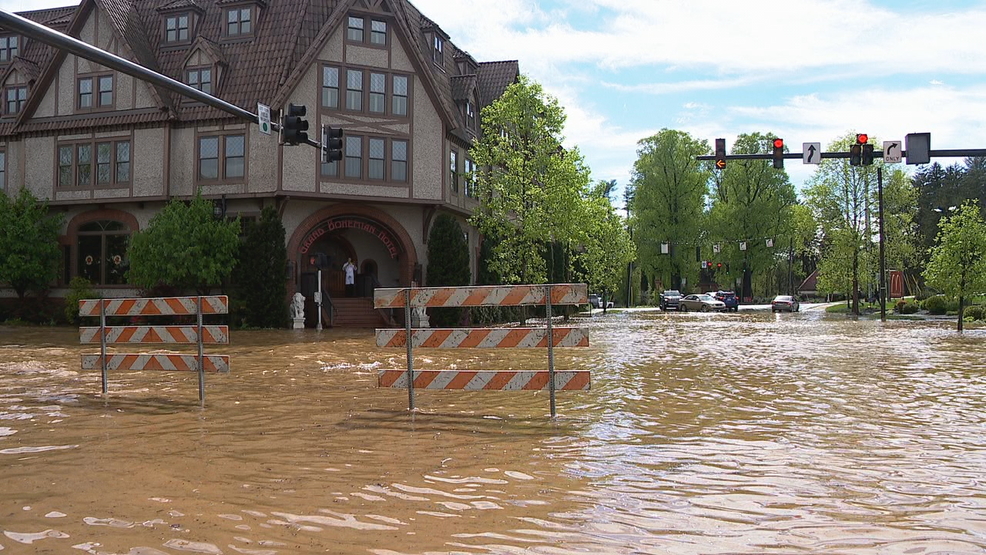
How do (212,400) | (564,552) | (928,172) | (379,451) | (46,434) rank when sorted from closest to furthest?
(564,552), (379,451), (46,434), (212,400), (928,172)

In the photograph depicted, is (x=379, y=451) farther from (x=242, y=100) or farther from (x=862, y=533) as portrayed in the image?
(x=242, y=100)

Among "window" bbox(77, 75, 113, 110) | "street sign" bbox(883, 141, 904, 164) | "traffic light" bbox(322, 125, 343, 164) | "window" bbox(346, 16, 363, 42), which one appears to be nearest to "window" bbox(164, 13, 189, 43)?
"window" bbox(77, 75, 113, 110)

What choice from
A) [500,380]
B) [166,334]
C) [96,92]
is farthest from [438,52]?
[500,380]

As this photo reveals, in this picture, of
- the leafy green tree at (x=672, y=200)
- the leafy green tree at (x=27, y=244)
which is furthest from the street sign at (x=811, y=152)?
the leafy green tree at (x=672, y=200)

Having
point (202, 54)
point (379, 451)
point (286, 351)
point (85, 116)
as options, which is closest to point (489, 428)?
point (379, 451)

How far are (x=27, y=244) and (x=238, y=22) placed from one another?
1193 cm

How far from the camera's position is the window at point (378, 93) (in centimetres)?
3047

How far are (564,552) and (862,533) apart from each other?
1.84 m

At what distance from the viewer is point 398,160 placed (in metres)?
30.7

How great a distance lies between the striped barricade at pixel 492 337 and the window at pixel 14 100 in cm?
3211

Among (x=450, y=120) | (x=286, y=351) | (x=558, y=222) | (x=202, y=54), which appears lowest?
(x=286, y=351)

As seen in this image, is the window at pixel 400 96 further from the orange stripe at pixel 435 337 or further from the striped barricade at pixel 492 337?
the orange stripe at pixel 435 337

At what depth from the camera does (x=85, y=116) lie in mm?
31719

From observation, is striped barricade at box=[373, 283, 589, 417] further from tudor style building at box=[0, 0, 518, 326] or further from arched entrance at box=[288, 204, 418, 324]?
arched entrance at box=[288, 204, 418, 324]
